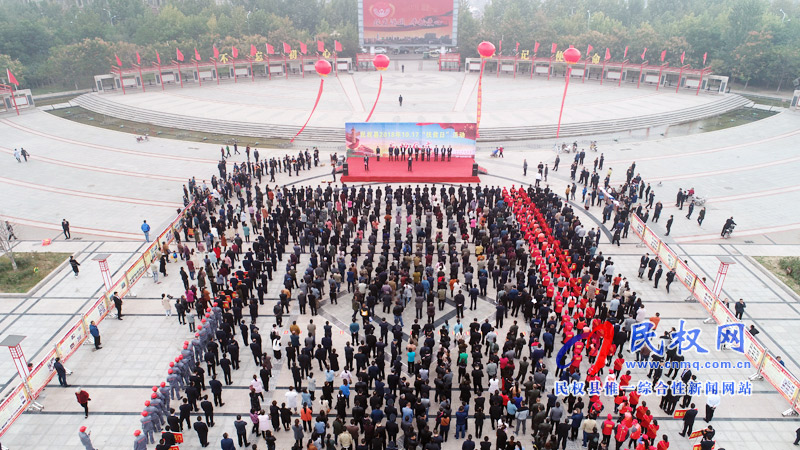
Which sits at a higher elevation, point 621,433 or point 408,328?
point 621,433

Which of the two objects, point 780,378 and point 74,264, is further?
point 74,264

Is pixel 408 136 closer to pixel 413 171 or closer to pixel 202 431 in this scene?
pixel 413 171

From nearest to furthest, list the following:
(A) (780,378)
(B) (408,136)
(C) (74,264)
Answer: (A) (780,378) < (C) (74,264) < (B) (408,136)

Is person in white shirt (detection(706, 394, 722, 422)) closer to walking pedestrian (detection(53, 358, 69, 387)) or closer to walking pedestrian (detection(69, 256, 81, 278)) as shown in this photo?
walking pedestrian (detection(53, 358, 69, 387))

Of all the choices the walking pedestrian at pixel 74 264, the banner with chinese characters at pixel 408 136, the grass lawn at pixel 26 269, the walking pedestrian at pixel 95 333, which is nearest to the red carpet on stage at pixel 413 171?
the banner with chinese characters at pixel 408 136

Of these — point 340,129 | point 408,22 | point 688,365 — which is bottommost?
point 688,365

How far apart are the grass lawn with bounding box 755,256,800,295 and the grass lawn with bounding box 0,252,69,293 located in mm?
26943

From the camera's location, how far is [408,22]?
6041 cm

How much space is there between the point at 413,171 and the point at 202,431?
760 inches

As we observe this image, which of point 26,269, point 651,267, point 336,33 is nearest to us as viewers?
point 651,267

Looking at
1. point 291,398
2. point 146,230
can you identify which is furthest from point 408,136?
point 291,398

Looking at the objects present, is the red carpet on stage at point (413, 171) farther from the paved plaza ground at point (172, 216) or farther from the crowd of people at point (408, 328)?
the crowd of people at point (408, 328)

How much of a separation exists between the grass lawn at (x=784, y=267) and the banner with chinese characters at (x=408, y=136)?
14.5 meters

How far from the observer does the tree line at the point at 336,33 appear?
51.5 m
